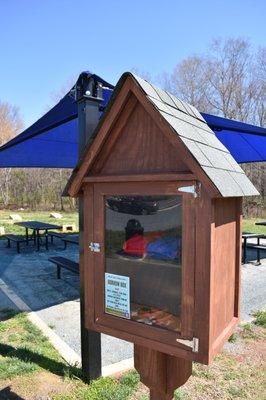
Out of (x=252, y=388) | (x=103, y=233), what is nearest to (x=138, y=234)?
(x=103, y=233)

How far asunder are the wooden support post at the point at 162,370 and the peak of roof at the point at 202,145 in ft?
3.40

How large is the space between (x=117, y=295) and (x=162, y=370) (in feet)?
1.89

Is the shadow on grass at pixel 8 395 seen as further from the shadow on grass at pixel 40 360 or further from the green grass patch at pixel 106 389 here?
the shadow on grass at pixel 40 360

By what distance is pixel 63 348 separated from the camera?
4.17 metres

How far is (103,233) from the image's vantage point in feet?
6.59

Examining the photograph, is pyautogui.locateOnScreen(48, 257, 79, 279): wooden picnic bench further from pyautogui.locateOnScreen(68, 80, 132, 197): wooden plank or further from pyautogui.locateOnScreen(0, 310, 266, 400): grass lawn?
pyautogui.locateOnScreen(68, 80, 132, 197): wooden plank

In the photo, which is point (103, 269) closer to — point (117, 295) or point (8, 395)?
point (117, 295)

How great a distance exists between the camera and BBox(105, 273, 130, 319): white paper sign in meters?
1.90

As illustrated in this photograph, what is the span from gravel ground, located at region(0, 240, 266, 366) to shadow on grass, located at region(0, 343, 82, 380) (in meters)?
0.47

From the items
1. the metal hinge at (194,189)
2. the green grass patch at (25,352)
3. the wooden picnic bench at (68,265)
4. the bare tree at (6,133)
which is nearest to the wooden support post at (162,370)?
the metal hinge at (194,189)

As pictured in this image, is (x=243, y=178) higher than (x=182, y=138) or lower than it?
lower

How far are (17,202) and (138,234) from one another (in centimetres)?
2372

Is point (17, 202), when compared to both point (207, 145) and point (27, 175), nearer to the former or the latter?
point (27, 175)

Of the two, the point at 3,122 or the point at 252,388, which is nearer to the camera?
the point at 252,388
